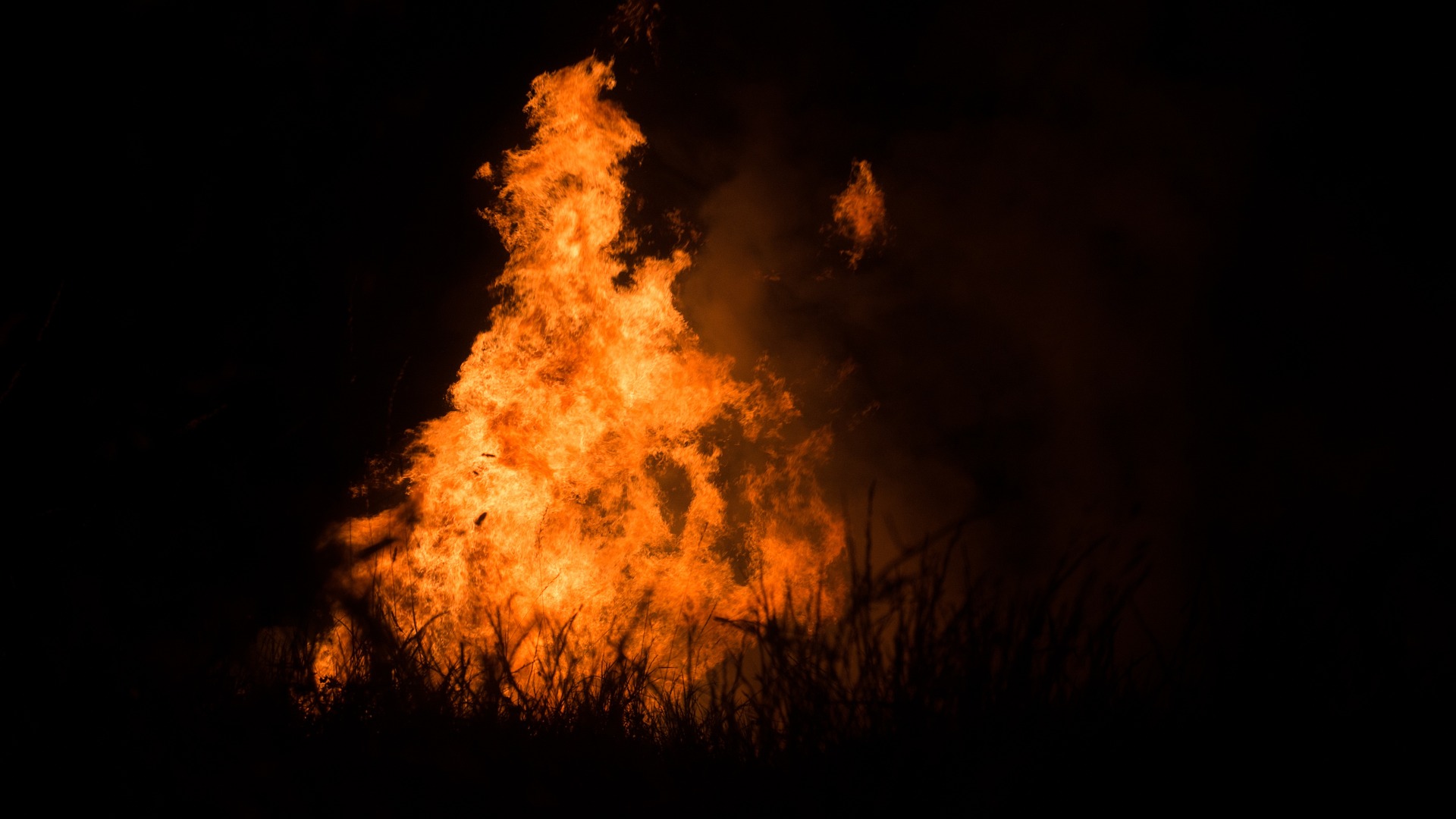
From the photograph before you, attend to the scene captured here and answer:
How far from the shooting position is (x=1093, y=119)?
14.1ft

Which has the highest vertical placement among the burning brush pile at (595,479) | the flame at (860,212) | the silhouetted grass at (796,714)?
the flame at (860,212)

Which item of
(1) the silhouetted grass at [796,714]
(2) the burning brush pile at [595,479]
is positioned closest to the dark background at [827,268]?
(2) the burning brush pile at [595,479]

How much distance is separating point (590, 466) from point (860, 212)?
6.52 ft

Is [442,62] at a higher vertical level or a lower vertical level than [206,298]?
Result: higher

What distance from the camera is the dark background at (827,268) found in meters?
3.69

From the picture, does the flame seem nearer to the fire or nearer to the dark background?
the dark background

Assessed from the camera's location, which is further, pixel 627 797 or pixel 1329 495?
pixel 1329 495

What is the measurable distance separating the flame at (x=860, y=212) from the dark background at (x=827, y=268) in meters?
0.08

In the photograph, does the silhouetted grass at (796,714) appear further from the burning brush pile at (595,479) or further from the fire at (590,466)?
the fire at (590,466)

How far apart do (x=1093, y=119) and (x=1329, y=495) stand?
2.19 meters

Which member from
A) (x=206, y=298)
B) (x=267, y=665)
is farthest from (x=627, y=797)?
(x=206, y=298)

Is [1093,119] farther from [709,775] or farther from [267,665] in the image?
[267,665]

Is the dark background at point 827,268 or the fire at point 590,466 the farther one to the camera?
the fire at point 590,466

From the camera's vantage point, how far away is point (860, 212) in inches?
176
